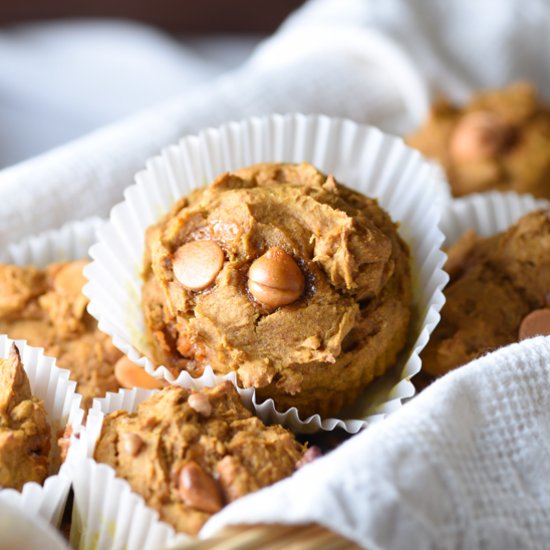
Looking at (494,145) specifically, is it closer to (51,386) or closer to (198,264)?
(198,264)

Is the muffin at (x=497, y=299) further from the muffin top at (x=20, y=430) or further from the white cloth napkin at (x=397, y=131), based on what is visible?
the muffin top at (x=20, y=430)

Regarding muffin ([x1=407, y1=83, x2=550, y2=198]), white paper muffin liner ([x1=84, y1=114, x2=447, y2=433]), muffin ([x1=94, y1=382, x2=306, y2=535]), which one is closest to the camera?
muffin ([x1=94, y1=382, x2=306, y2=535])

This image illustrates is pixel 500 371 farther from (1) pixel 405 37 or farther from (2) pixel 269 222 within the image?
(1) pixel 405 37

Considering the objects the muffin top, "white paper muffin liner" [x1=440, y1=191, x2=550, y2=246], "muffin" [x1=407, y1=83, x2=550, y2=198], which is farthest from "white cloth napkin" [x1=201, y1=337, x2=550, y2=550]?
"muffin" [x1=407, y1=83, x2=550, y2=198]

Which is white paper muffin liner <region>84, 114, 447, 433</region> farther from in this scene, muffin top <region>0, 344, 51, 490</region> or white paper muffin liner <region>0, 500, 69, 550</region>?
white paper muffin liner <region>0, 500, 69, 550</region>

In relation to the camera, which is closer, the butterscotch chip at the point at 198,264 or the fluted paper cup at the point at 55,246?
the butterscotch chip at the point at 198,264

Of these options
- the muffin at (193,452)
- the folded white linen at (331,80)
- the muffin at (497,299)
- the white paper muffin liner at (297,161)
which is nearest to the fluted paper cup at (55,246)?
the folded white linen at (331,80)

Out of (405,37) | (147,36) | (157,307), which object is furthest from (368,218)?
(147,36)
